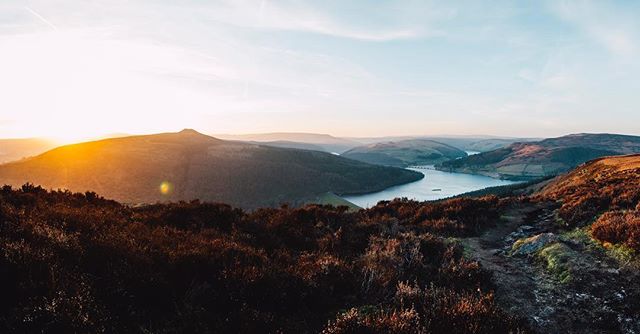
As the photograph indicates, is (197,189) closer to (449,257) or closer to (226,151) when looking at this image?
(226,151)

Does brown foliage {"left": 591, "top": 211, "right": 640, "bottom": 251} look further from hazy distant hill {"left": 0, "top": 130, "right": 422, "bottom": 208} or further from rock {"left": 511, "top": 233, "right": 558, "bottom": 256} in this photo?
hazy distant hill {"left": 0, "top": 130, "right": 422, "bottom": 208}

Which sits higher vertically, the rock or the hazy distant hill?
the rock

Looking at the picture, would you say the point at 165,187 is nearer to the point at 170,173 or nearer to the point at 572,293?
the point at 170,173

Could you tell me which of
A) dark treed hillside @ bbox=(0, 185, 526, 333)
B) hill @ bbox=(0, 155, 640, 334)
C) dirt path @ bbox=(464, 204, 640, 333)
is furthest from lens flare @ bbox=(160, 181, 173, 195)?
dirt path @ bbox=(464, 204, 640, 333)

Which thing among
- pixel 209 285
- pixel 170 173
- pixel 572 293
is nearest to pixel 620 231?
pixel 572 293

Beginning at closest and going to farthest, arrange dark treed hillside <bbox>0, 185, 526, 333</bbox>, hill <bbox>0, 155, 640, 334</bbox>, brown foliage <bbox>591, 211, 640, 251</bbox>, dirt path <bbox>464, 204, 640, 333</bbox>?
dark treed hillside <bbox>0, 185, 526, 333</bbox> < hill <bbox>0, 155, 640, 334</bbox> < dirt path <bbox>464, 204, 640, 333</bbox> < brown foliage <bbox>591, 211, 640, 251</bbox>

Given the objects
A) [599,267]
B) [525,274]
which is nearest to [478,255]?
[525,274]

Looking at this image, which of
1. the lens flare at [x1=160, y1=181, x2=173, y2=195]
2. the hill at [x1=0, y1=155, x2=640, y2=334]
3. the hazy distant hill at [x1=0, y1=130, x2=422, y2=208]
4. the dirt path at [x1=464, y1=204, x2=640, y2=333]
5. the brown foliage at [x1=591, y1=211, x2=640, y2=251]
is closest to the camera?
the hill at [x1=0, y1=155, x2=640, y2=334]
